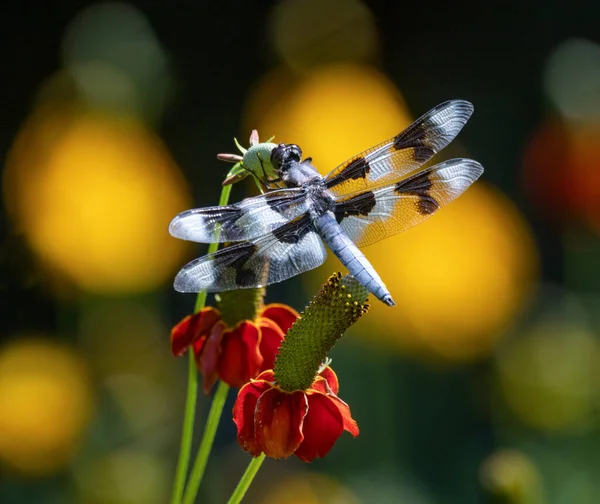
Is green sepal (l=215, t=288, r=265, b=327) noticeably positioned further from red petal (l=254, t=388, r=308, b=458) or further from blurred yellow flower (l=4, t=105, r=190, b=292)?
blurred yellow flower (l=4, t=105, r=190, b=292)

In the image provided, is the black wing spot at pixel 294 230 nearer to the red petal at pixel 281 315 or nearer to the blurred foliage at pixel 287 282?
the red petal at pixel 281 315

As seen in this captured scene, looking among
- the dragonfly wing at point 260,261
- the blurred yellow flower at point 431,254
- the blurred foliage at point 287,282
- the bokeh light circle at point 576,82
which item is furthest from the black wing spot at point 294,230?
the bokeh light circle at point 576,82

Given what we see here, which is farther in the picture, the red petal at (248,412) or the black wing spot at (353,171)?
the black wing spot at (353,171)

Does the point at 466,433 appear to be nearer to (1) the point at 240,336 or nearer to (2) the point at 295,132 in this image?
(2) the point at 295,132

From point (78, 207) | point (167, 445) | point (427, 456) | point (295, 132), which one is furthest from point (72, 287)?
point (427, 456)


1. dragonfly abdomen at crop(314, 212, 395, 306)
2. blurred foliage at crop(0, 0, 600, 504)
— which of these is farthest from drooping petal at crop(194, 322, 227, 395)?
blurred foliage at crop(0, 0, 600, 504)

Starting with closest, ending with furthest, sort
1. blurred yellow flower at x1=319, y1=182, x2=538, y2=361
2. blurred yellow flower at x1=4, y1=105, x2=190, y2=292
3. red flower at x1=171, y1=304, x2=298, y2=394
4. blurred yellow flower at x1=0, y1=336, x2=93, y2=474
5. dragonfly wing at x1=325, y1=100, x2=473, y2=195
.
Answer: red flower at x1=171, y1=304, x2=298, y2=394 → dragonfly wing at x1=325, y1=100, x2=473, y2=195 → blurred yellow flower at x1=0, y1=336, x2=93, y2=474 → blurred yellow flower at x1=4, y1=105, x2=190, y2=292 → blurred yellow flower at x1=319, y1=182, x2=538, y2=361
